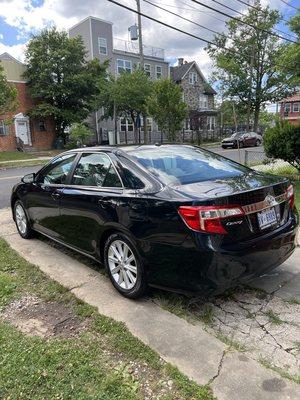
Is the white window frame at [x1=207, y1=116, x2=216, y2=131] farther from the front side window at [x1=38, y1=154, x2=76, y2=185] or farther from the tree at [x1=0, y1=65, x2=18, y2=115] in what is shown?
the front side window at [x1=38, y1=154, x2=76, y2=185]

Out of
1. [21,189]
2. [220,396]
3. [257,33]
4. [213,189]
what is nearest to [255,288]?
[213,189]

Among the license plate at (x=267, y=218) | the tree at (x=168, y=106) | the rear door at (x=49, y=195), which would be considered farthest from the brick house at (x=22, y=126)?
the license plate at (x=267, y=218)

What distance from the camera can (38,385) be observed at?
94.0 inches

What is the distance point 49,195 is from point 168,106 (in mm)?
8345

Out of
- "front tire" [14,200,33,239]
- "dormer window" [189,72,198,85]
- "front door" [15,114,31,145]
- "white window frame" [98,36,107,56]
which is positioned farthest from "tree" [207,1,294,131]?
"front tire" [14,200,33,239]

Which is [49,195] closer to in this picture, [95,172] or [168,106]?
[95,172]

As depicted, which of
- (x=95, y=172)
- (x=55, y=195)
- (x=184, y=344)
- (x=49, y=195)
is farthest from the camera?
(x=49, y=195)

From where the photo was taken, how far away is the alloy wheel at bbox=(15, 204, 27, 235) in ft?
18.0

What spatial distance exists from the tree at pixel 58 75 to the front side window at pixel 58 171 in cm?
2490

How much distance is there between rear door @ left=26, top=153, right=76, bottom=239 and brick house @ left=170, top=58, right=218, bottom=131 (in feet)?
112

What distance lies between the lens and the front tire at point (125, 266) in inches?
129

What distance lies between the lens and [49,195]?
4559 mm

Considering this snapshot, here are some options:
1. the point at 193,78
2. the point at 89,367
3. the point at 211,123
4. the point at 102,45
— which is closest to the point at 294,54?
the point at 89,367

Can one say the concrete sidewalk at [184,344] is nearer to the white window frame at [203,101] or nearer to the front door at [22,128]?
the front door at [22,128]
